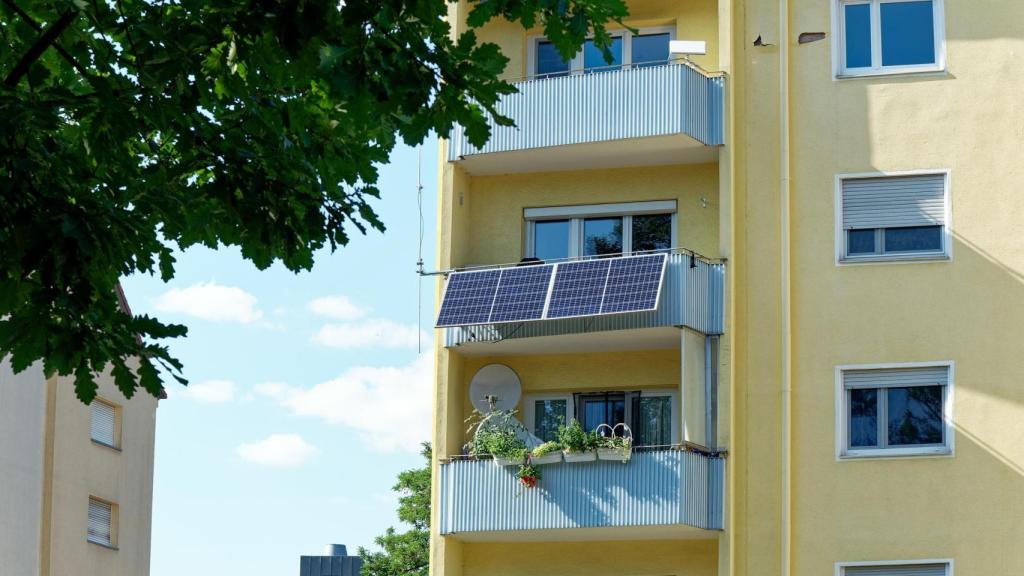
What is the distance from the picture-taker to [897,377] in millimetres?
23359

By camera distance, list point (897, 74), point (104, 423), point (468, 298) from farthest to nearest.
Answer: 1. point (104, 423)
2. point (468, 298)
3. point (897, 74)

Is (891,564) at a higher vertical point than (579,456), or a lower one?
lower

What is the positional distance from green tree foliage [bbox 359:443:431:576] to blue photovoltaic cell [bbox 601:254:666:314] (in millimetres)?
30982

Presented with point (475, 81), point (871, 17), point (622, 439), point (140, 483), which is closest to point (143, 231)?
point (475, 81)

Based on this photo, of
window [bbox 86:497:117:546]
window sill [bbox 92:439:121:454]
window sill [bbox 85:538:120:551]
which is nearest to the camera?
window sill [bbox 85:538:120:551]

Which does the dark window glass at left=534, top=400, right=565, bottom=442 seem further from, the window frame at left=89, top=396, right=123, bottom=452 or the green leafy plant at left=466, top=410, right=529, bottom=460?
the window frame at left=89, top=396, right=123, bottom=452

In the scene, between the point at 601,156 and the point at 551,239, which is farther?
the point at 551,239

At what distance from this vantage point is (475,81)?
882 centimetres

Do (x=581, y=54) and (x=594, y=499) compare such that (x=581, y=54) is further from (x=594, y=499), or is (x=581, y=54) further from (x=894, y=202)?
(x=594, y=499)

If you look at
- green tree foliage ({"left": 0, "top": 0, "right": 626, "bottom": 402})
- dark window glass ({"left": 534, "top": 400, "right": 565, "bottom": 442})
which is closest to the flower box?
dark window glass ({"left": 534, "top": 400, "right": 565, "bottom": 442})

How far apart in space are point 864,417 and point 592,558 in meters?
4.13

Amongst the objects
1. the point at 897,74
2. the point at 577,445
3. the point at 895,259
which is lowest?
the point at 577,445

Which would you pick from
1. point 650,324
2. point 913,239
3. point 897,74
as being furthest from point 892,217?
point 650,324

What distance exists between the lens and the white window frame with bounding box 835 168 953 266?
2364 cm
